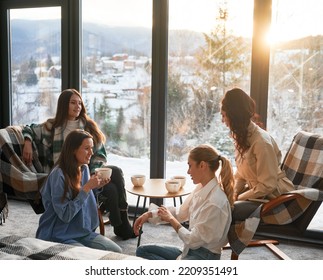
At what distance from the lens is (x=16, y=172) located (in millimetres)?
3295

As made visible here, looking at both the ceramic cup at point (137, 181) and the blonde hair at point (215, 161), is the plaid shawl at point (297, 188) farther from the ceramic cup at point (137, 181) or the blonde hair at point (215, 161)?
the ceramic cup at point (137, 181)

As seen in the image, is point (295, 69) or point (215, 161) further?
point (295, 69)

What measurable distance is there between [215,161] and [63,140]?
65.4 inches

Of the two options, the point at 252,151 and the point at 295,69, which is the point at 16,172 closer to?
the point at 252,151

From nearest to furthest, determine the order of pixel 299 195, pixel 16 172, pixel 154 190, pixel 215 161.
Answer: pixel 215 161, pixel 299 195, pixel 154 190, pixel 16 172

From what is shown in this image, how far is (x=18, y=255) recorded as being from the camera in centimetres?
157

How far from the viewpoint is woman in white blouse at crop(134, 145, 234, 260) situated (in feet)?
6.77

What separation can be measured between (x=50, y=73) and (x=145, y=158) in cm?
136

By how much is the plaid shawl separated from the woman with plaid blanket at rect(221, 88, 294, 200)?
0.37ft

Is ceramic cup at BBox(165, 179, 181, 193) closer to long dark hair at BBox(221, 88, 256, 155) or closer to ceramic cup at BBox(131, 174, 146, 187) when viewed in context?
ceramic cup at BBox(131, 174, 146, 187)

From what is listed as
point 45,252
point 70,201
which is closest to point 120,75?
point 70,201

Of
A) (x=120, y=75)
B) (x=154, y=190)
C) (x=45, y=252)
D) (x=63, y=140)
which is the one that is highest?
(x=120, y=75)

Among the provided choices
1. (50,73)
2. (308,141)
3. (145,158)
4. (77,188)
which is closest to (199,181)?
(77,188)
